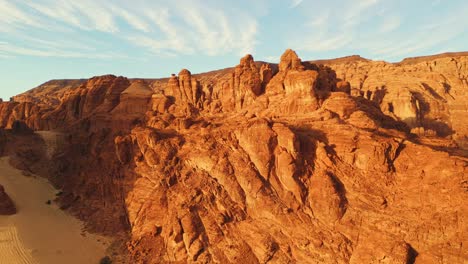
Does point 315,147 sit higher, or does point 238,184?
point 315,147

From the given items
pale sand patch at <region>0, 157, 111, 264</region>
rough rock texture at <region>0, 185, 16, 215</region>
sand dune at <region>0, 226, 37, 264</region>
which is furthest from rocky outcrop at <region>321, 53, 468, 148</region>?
rough rock texture at <region>0, 185, 16, 215</region>

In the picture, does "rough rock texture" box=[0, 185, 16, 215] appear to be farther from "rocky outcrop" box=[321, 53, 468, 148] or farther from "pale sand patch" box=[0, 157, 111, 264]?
"rocky outcrop" box=[321, 53, 468, 148]

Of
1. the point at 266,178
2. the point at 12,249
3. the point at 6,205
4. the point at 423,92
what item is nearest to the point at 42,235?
the point at 12,249

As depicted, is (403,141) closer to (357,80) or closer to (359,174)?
(359,174)

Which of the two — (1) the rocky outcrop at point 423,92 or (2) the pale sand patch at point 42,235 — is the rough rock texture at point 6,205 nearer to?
(2) the pale sand patch at point 42,235

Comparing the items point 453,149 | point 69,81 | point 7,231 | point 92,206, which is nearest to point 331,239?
point 453,149

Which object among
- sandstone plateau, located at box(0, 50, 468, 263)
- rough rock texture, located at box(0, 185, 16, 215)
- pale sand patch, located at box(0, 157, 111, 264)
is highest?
sandstone plateau, located at box(0, 50, 468, 263)

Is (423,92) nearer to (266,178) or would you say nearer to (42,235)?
(266,178)
